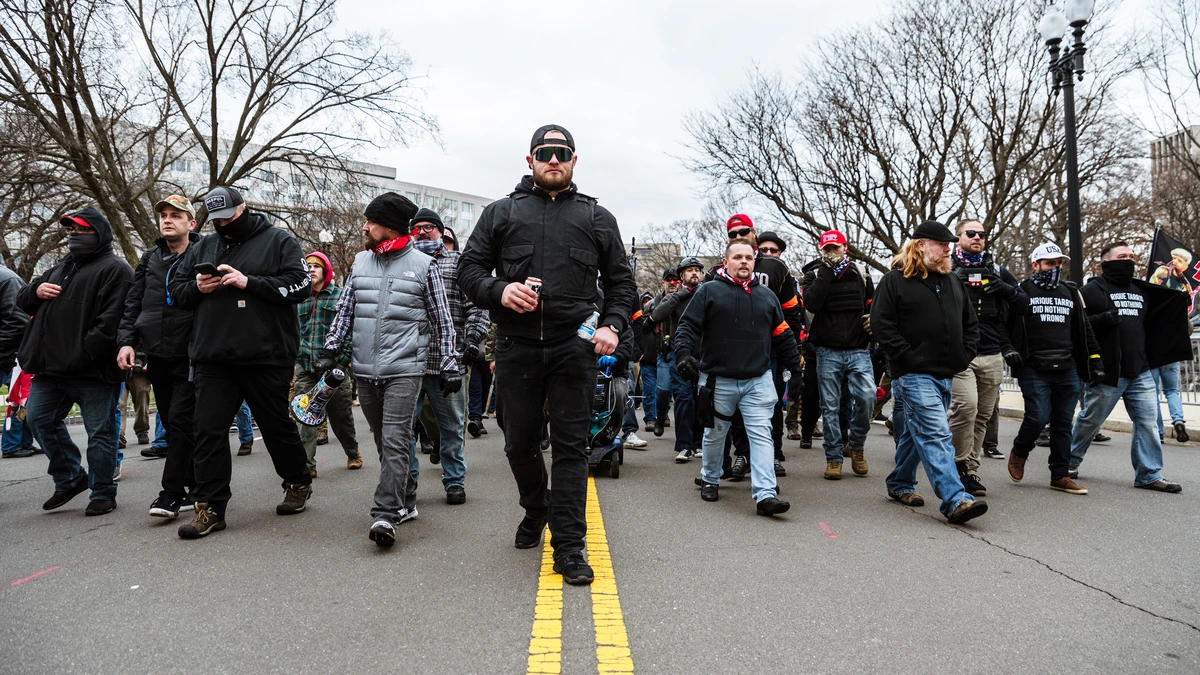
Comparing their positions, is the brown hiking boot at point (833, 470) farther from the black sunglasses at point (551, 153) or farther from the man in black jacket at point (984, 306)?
the black sunglasses at point (551, 153)

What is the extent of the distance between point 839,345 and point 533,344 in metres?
4.22

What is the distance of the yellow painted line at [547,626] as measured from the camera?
9.62 ft

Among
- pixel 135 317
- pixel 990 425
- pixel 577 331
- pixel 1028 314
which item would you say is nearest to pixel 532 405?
pixel 577 331

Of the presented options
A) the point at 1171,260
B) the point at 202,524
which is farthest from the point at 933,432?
the point at 1171,260

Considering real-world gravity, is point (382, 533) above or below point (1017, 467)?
below

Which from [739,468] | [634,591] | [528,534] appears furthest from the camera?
[739,468]

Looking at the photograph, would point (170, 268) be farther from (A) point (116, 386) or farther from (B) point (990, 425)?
(B) point (990, 425)

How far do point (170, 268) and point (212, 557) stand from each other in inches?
89.2

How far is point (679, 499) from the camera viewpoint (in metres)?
6.17

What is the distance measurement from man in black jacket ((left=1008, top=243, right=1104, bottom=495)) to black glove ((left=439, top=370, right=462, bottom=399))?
4.61 metres

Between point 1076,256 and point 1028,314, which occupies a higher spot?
point 1076,256

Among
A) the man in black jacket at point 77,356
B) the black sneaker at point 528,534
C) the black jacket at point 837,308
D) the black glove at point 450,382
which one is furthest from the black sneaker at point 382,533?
the black jacket at point 837,308

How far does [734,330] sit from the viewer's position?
233 inches

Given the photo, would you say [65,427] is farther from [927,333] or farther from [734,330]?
[927,333]
